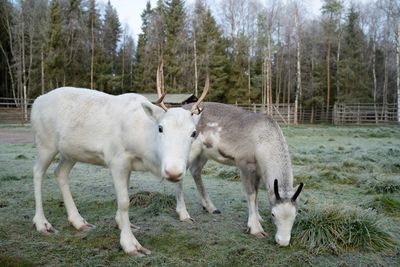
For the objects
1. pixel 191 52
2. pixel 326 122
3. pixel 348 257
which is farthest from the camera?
pixel 191 52

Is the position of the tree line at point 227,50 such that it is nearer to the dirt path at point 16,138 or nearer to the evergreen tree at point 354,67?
the evergreen tree at point 354,67

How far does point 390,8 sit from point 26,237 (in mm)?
43603

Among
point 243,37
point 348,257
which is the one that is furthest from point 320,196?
point 243,37

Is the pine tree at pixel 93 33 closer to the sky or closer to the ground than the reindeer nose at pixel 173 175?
closer to the sky

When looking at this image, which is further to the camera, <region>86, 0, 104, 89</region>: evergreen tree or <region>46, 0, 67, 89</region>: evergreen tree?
<region>86, 0, 104, 89</region>: evergreen tree

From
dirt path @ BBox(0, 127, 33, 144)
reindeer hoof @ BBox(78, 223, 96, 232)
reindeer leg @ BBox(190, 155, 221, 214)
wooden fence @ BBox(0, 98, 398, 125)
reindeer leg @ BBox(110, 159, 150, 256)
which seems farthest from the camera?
wooden fence @ BBox(0, 98, 398, 125)

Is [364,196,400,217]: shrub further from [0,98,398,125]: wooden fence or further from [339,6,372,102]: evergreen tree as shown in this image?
[339,6,372,102]: evergreen tree

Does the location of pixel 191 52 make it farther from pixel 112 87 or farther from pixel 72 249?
pixel 72 249

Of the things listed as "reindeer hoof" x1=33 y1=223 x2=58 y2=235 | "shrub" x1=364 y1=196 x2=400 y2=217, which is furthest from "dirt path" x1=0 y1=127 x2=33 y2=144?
"shrub" x1=364 y1=196 x2=400 y2=217

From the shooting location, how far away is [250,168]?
18.1 ft

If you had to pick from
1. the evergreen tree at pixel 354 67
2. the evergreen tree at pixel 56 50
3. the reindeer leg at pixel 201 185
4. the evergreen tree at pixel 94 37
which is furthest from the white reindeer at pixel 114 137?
the evergreen tree at pixel 94 37

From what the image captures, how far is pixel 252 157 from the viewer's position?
18.1 feet

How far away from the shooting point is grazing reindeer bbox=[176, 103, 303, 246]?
460 cm

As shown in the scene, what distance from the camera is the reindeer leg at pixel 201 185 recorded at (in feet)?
20.2
